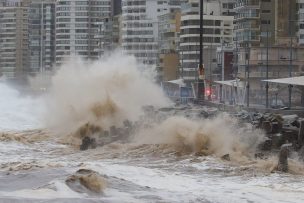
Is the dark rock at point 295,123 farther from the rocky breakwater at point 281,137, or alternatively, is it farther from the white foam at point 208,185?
the white foam at point 208,185

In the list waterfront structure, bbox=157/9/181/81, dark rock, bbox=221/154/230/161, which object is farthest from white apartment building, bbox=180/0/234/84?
dark rock, bbox=221/154/230/161

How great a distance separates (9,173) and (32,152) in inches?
280

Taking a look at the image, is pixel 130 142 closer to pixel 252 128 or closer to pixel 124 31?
pixel 252 128

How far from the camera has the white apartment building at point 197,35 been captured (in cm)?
9275

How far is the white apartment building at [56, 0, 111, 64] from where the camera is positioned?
153000 millimetres

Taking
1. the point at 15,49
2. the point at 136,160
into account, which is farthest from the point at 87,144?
the point at 15,49

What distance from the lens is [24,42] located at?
192 metres

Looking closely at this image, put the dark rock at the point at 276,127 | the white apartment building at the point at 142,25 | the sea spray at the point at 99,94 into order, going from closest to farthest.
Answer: the dark rock at the point at 276,127, the sea spray at the point at 99,94, the white apartment building at the point at 142,25

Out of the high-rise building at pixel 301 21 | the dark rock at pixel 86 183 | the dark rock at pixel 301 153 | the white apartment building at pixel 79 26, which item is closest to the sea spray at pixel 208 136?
the dark rock at pixel 301 153

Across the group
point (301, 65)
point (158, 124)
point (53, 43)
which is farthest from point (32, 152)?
point (53, 43)

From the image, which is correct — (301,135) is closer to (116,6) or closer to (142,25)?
(142,25)

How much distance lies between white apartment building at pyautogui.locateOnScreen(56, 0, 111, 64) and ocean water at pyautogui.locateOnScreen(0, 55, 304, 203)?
113329 millimetres

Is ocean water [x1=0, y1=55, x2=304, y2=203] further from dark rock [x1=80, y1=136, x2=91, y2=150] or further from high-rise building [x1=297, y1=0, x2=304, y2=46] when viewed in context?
high-rise building [x1=297, y1=0, x2=304, y2=46]

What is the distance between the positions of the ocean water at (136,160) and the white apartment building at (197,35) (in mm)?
52830
